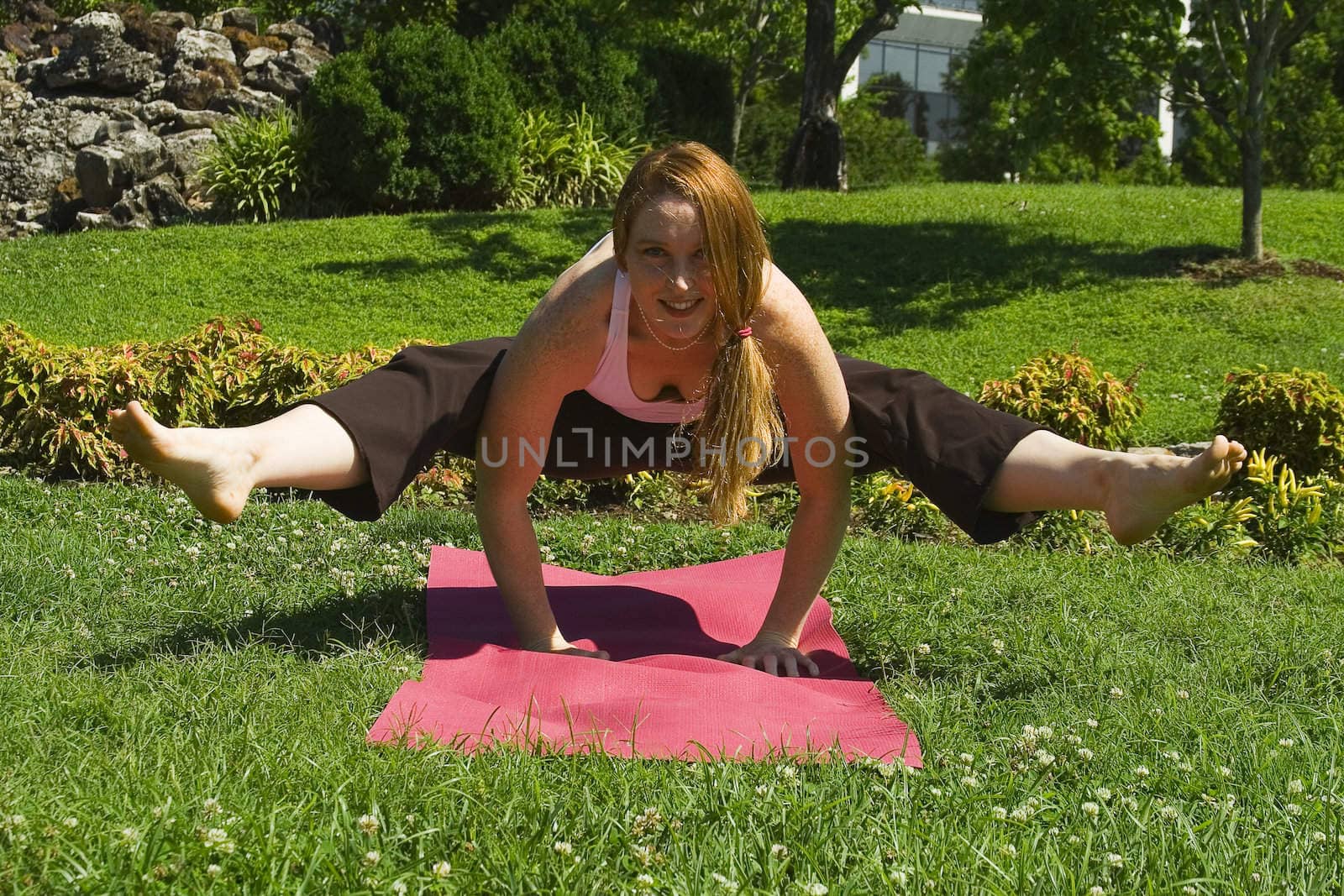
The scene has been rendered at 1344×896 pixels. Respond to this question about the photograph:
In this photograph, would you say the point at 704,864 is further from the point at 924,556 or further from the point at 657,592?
the point at 924,556

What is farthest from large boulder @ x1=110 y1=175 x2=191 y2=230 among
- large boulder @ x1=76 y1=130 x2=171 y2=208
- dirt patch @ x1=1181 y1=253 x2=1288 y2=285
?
dirt patch @ x1=1181 y1=253 x2=1288 y2=285

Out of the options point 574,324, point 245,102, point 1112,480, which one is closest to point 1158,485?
point 1112,480

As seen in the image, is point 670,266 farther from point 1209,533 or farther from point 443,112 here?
point 443,112

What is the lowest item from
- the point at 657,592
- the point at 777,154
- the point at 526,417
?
the point at 657,592

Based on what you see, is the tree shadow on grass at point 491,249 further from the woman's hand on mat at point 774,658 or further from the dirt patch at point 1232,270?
→ the woman's hand on mat at point 774,658

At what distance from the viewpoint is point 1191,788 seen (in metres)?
2.50

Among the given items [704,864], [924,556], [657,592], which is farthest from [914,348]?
[704,864]

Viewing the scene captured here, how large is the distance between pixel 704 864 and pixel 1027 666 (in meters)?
1.53

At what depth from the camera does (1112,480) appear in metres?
2.82

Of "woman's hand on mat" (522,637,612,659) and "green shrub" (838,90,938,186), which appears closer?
"woman's hand on mat" (522,637,612,659)

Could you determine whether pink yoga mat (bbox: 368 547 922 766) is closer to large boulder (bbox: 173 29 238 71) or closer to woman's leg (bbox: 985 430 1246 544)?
woman's leg (bbox: 985 430 1246 544)

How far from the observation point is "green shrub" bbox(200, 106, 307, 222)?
11.3 m

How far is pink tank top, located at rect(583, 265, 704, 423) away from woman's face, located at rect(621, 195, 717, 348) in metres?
0.08

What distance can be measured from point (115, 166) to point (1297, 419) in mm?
10099
